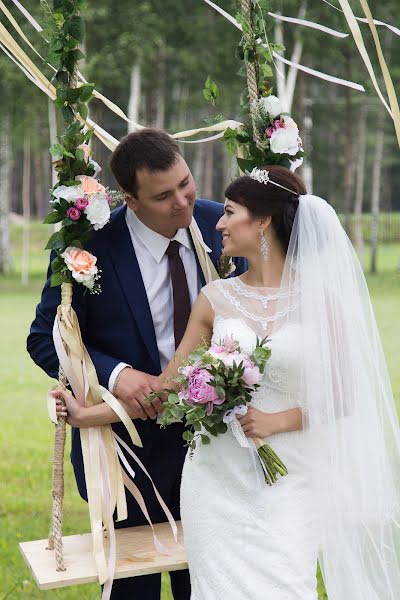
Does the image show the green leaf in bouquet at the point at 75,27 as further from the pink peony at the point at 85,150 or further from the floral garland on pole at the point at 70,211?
the pink peony at the point at 85,150

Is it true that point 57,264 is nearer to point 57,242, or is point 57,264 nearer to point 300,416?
point 57,242

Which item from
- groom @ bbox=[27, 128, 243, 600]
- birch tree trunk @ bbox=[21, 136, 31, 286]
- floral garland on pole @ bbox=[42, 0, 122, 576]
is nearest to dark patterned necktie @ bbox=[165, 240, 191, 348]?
groom @ bbox=[27, 128, 243, 600]

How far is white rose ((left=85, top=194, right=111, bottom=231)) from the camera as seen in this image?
4.25 metres

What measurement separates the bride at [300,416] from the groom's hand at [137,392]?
4.7 inches

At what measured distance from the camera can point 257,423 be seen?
405 cm

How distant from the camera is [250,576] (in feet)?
12.8

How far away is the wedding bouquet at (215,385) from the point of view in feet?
12.6

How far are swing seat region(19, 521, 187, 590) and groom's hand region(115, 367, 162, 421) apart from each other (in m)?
0.53

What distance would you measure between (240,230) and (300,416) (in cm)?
76

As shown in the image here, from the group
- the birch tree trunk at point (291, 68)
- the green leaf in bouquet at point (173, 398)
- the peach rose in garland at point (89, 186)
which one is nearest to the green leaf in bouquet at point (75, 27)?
the peach rose in garland at point (89, 186)

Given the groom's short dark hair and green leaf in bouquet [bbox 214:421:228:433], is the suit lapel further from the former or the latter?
green leaf in bouquet [bbox 214:421:228:433]

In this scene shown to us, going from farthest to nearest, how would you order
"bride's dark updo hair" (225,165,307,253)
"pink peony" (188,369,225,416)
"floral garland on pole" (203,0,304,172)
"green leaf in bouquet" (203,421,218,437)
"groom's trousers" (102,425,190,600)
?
1. "groom's trousers" (102,425,190,600)
2. "floral garland on pole" (203,0,304,172)
3. "bride's dark updo hair" (225,165,307,253)
4. "green leaf in bouquet" (203,421,218,437)
5. "pink peony" (188,369,225,416)

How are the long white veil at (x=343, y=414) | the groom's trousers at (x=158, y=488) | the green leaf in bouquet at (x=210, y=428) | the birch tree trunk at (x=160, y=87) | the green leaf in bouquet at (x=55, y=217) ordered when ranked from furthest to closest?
the birch tree trunk at (x=160, y=87) → the groom's trousers at (x=158, y=488) → the green leaf in bouquet at (x=55, y=217) → the long white veil at (x=343, y=414) → the green leaf in bouquet at (x=210, y=428)

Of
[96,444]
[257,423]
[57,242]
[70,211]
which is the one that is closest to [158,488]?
[96,444]
